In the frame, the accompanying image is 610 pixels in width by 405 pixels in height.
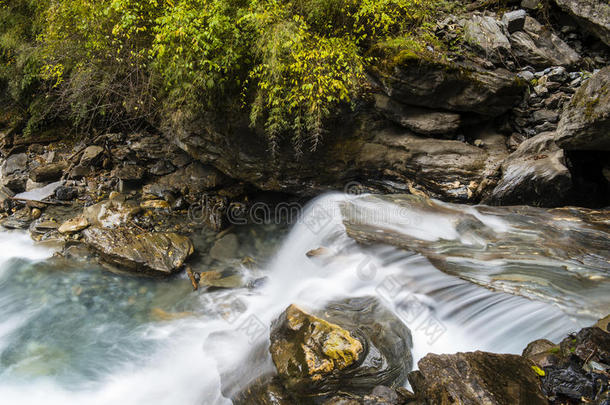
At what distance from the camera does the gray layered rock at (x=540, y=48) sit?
5789 millimetres

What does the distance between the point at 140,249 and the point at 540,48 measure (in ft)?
25.2

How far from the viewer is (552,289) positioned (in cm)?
346

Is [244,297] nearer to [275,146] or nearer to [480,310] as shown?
[275,146]

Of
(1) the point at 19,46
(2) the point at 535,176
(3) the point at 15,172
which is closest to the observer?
(2) the point at 535,176

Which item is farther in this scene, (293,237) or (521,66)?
(293,237)

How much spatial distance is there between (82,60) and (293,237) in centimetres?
596

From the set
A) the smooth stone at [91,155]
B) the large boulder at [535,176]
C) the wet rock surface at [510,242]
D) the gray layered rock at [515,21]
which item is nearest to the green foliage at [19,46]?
the smooth stone at [91,155]

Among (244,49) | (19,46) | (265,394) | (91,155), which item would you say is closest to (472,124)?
(244,49)

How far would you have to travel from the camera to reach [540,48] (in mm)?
5918

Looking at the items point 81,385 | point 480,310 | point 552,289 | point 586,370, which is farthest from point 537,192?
point 81,385

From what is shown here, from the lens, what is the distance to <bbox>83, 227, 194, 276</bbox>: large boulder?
18.9ft

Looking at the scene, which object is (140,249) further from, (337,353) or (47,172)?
(47,172)

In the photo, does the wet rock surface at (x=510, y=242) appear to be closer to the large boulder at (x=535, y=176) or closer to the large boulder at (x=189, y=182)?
the large boulder at (x=535, y=176)

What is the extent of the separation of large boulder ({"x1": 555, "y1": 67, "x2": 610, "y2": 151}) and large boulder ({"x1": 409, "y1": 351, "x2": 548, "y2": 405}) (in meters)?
3.28
